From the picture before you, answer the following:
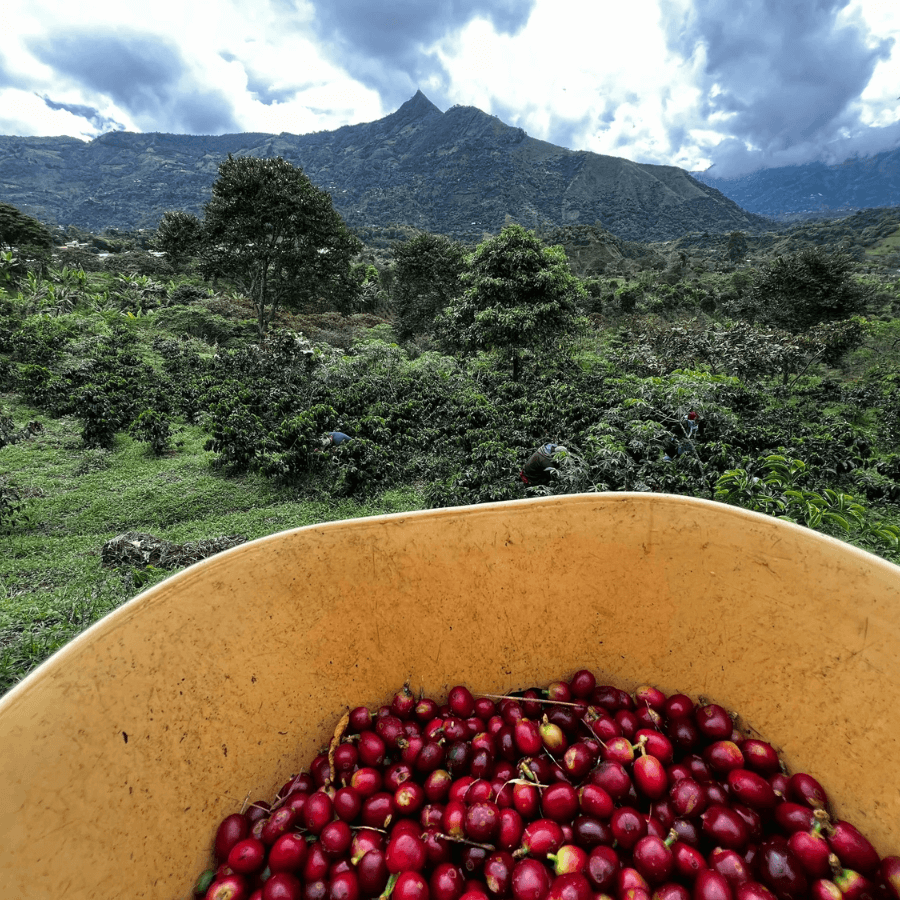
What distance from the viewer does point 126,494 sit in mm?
5422

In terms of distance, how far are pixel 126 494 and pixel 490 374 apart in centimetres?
688

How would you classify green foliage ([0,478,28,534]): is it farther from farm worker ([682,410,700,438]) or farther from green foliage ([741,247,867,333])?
green foliage ([741,247,867,333])

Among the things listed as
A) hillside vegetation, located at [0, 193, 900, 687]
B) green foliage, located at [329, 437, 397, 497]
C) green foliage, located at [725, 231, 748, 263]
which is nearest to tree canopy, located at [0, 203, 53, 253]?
hillside vegetation, located at [0, 193, 900, 687]

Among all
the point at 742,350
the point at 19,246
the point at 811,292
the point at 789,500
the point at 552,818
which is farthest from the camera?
the point at 19,246

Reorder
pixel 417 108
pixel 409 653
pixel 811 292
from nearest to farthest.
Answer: pixel 409 653 → pixel 811 292 → pixel 417 108

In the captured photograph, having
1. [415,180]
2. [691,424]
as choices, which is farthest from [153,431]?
[415,180]

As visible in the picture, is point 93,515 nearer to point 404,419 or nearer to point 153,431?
point 153,431

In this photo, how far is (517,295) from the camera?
388 inches

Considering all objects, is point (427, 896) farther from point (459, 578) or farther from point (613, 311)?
point (613, 311)

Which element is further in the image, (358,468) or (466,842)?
(358,468)

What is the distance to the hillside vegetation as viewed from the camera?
4363 millimetres

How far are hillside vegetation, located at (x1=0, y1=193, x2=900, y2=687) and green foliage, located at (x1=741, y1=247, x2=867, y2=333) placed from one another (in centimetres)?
7

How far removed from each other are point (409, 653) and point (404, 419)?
6.16 meters

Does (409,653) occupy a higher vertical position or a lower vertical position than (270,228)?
lower
